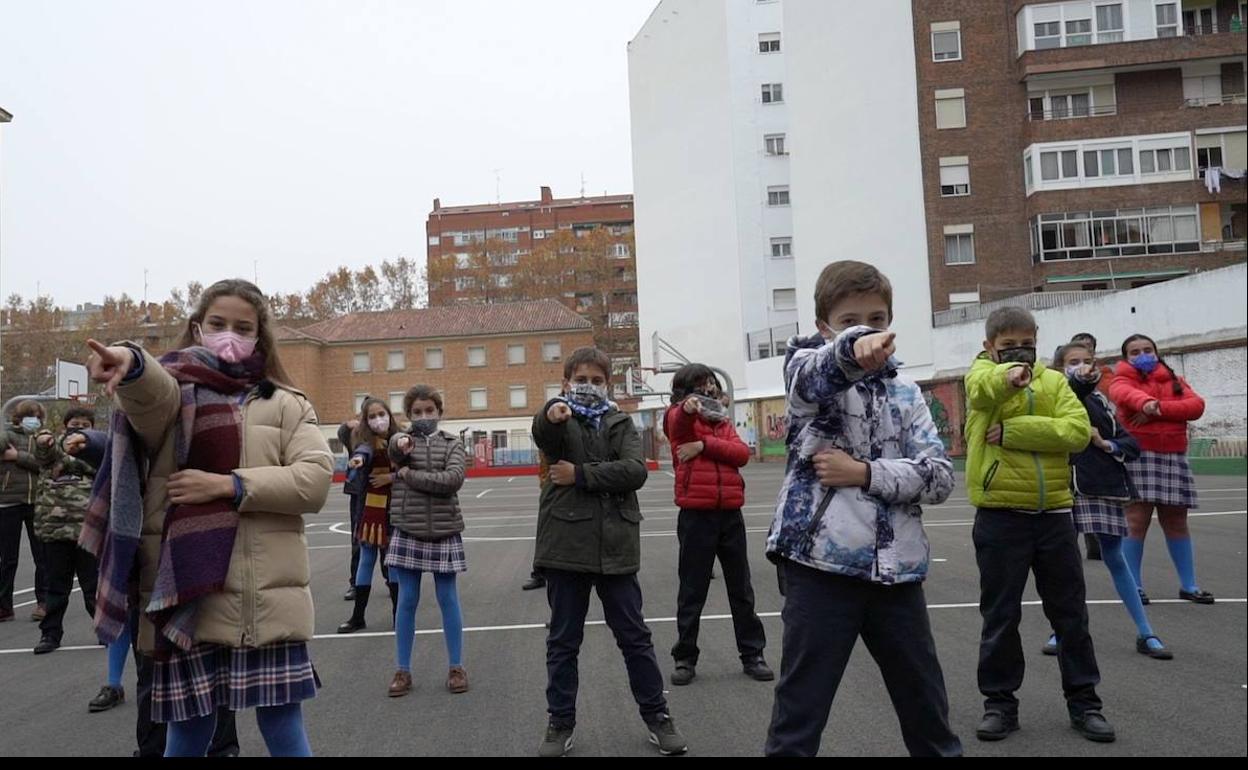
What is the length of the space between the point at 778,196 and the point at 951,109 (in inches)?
657

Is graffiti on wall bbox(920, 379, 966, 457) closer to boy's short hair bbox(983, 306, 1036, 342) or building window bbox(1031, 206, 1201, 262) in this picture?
building window bbox(1031, 206, 1201, 262)

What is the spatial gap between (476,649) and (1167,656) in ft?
15.0

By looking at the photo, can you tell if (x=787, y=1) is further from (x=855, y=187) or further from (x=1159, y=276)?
(x=1159, y=276)

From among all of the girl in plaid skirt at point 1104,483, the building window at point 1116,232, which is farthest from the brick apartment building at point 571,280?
the girl in plaid skirt at point 1104,483

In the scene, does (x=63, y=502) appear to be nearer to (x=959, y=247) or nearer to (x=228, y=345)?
(x=228, y=345)

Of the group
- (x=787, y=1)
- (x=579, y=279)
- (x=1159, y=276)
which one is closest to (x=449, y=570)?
(x=1159, y=276)

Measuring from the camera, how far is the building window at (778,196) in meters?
56.5

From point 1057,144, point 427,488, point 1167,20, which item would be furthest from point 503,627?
point 1167,20

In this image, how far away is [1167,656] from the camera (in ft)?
18.5

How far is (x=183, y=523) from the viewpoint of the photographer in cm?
288

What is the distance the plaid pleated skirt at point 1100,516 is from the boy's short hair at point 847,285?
3.67m

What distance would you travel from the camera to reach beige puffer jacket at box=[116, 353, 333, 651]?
115 inches

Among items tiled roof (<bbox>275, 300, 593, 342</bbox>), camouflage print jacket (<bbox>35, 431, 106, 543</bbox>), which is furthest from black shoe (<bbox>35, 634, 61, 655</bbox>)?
tiled roof (<bbox>275, 300, 593, 342</bbox>)

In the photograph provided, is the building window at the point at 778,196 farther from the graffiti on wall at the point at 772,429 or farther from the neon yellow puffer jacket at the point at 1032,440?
the neon yellow puffer jacket at the point at 1032,440
